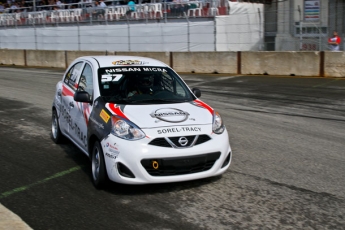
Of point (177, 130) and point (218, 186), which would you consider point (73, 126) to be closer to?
point (177, 130)

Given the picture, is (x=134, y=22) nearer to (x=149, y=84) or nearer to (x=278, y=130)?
(x=278, y=130)

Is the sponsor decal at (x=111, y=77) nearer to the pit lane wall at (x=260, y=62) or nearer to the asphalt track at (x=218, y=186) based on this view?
the asphalt track at (x=218, y=186)

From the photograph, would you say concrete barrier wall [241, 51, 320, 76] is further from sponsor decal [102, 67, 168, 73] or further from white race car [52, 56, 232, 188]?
sponsor decal [102, 67, 168, 73]

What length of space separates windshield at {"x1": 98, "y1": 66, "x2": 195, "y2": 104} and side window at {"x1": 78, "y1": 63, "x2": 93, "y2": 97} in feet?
0.64

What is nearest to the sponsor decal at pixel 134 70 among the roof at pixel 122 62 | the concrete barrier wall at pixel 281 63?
the roof at pixel 122 62

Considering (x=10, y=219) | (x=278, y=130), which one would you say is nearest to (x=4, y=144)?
(x=10, y=219)

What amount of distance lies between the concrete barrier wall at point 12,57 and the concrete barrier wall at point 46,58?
0.62 metres

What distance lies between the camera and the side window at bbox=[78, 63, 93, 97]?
6.72 meters

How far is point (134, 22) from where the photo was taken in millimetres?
28172

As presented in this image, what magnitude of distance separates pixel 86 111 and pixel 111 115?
0.79m

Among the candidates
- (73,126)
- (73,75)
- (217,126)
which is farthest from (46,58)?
(217,126)

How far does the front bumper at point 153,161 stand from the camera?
5309 mm

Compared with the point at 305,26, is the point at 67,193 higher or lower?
lower

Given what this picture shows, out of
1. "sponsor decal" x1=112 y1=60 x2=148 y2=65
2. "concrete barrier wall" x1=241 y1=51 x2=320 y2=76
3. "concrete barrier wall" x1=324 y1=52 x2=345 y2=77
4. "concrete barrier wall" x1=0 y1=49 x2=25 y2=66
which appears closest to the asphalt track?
"sponsor decal" x1=112 y1=60 x2=148 y2=65
